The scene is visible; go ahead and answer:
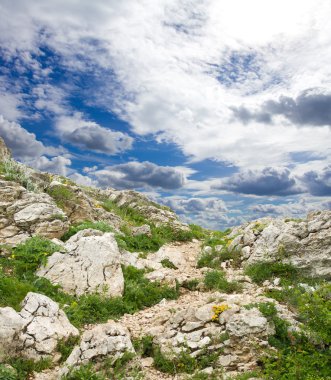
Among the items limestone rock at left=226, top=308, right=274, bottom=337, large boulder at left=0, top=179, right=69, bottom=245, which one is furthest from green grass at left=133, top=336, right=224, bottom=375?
large boulder at left=0, top=179, right=69, bottom=245

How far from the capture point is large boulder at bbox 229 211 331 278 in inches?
615

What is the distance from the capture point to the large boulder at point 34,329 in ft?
31.3

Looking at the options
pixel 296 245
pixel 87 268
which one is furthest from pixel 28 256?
pixel 296 245

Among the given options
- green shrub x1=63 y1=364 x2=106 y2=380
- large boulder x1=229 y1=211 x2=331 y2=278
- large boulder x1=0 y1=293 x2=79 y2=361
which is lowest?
green shrub x1=63 y1=364 x2=106 y2=380

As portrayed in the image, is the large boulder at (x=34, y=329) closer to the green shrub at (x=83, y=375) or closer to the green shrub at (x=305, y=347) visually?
the green shrub at (x=83, y=375)

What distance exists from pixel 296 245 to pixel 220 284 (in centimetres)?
445

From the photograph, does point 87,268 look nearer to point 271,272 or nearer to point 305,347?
point 271,272

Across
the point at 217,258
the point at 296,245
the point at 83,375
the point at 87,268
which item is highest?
the point at 296,245

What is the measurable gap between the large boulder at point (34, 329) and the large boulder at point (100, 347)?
2.56ft

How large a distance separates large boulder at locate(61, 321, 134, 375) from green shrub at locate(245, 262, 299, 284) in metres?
7.34

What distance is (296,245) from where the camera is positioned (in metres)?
16.7

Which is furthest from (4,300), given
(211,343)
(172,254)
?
(172,254)

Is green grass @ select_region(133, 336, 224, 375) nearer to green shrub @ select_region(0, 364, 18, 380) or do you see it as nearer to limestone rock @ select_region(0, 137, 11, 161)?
green shrub @ select_region(0, 364, 18, 380)

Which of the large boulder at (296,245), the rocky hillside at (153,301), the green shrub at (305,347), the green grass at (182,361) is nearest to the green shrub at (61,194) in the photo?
the rocky hillside at (153,301)
